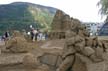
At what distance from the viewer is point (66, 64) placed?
730cm

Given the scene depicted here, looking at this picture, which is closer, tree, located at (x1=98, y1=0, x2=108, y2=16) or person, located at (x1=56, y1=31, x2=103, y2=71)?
person, located at (x1=56, y1=31, x2=103, y2=71)

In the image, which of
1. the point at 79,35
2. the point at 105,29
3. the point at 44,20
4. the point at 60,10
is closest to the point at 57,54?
the point at 79,35

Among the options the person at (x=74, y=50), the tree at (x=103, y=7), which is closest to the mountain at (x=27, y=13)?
the tree at (x=103, y=7)

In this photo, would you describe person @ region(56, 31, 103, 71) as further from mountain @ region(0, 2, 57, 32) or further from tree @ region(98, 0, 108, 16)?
mountain @ region(0, 2, 57, 32)

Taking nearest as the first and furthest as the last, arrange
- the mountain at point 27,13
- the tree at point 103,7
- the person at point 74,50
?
the person at point 74,50, the tree at point 103,7, the mountain at point 27,13

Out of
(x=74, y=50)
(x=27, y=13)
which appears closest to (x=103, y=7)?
(x=74, y=50)

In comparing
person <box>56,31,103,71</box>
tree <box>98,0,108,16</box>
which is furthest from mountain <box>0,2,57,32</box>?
person <box>56,31,103,71</box>

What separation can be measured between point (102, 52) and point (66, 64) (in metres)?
0.87

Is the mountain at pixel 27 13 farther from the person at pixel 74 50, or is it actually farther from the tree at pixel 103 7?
the person at pixel 74 50

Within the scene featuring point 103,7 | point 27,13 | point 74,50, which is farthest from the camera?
point 27,13

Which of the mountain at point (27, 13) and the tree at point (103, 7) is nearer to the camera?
the tree at point (103, 7)

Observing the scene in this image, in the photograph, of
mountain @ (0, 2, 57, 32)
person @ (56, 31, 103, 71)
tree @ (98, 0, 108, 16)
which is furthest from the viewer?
mountain @ (0, 2, 57, 32)

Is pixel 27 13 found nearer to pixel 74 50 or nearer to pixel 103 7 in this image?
pixel 103 7

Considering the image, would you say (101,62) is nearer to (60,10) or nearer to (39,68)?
(39,68)
